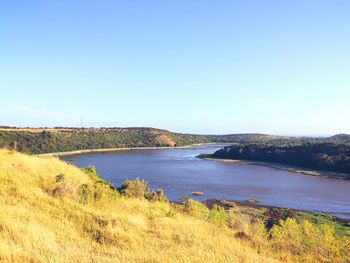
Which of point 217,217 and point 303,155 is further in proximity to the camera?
point 303,155

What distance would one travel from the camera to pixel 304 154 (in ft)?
336

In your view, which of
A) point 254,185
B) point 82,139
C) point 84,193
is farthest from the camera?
point 82,139

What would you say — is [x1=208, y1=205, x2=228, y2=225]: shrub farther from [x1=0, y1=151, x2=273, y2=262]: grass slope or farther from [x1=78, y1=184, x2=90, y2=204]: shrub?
[x1=78, y1=184, x2=90, y2=204]: shrub

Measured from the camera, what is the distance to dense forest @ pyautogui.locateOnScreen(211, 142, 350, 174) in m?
90.8

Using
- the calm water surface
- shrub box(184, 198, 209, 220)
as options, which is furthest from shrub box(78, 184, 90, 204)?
the calm water surface

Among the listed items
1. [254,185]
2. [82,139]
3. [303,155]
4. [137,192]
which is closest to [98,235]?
[137,192]

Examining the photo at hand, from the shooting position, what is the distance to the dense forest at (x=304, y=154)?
90750mm

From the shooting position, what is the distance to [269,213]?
4100 cm

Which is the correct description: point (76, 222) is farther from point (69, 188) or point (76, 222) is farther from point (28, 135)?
point (28, 135)

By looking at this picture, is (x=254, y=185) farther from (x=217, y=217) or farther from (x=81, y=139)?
(x=81, y=139)

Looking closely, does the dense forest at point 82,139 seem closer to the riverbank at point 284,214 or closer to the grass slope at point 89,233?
the riverbank at point 284,214

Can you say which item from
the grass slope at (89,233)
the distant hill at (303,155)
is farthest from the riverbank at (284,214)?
the distant hill at (303,155)

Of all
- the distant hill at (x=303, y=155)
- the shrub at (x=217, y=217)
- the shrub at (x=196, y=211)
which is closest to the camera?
the shrub at (x=217, y=217)

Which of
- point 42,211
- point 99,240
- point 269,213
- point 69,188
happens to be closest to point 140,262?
point 99,240
